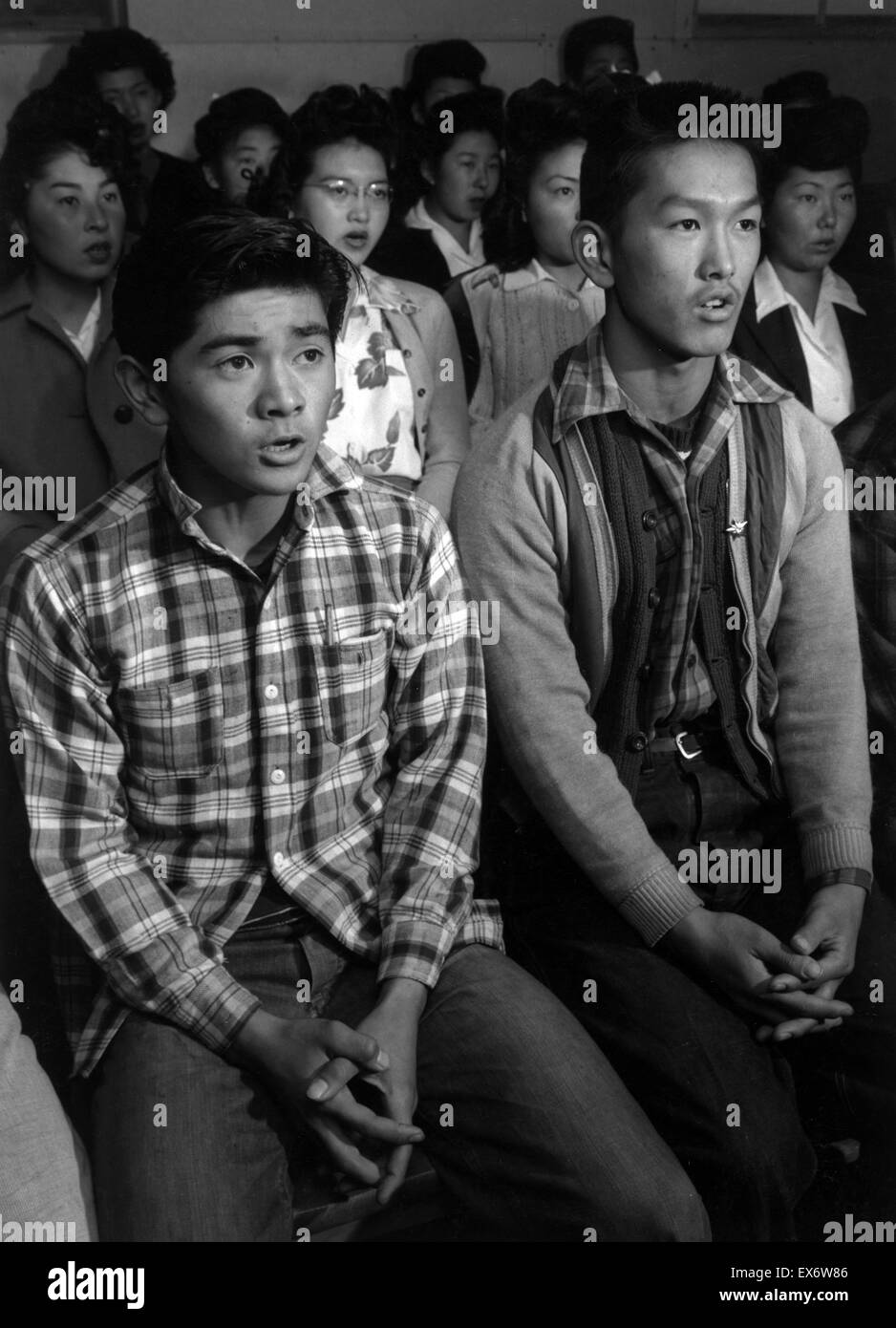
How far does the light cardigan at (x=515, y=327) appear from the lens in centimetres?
151

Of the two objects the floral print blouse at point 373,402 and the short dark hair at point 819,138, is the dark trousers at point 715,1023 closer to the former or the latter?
the floral print blouse at point 373,402

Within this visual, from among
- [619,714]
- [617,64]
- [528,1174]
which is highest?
[617,64]

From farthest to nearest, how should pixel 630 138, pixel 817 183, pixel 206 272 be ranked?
pixel 817 183 → pixel 630 138 → pixel 206 272

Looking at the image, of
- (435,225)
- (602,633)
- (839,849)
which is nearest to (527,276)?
(435,225)

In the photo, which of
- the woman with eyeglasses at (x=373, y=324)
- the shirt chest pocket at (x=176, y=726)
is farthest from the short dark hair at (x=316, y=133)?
the shirt chest pocket at (x=176, y=726)

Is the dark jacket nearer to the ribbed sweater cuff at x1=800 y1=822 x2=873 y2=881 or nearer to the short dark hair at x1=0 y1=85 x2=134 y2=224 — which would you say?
the short dark hair at x1=0 y1=85 x2=134 y2=224

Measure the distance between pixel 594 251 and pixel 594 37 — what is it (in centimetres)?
23

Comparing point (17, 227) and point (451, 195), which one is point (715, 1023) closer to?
point (451, 195)

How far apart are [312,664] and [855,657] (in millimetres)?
642

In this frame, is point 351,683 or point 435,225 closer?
point 351,683

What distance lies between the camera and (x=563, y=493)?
4.62 feet

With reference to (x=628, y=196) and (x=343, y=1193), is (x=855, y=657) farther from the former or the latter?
(x=343, y=1193)

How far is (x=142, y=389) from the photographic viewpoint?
1338mm
